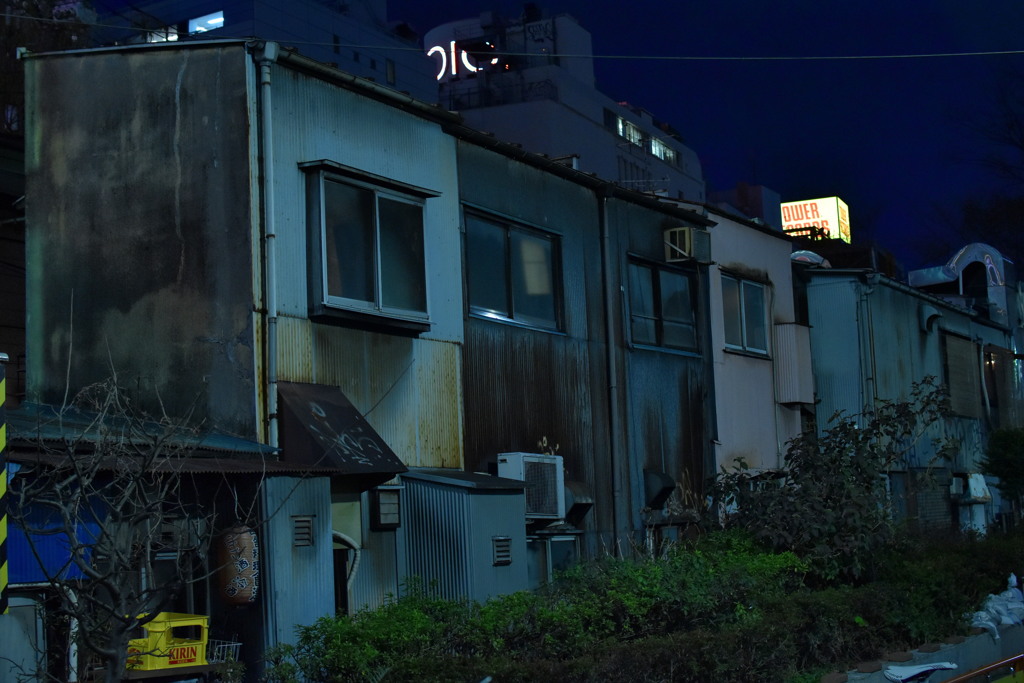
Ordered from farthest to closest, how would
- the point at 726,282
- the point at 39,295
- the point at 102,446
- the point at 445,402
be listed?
the point at 726,282, the point at 445,402, the point at 39,295, the point at 102,446

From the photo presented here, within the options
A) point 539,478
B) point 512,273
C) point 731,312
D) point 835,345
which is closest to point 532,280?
point 512,273

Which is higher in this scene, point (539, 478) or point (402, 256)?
point (402, 256)

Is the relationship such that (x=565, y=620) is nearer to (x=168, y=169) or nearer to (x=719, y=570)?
(x=719, y=570)

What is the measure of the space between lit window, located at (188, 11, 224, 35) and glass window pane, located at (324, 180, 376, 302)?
144ft

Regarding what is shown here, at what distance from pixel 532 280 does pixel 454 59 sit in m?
52.2

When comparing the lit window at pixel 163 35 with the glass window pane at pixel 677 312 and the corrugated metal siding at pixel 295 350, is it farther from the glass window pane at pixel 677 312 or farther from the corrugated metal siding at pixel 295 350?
the glass window pane at pixel 677 312

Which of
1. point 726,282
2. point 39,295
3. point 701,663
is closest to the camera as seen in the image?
point 701,663

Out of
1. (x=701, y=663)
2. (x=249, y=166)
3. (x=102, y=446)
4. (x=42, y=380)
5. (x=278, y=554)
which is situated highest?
(x=249, y=166)

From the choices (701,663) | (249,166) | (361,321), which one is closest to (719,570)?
(701,663)

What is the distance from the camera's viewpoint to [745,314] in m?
21.0

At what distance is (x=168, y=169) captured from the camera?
12344 millimetres

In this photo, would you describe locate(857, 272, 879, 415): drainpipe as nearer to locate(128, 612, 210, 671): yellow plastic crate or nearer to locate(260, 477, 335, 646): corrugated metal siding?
locate(260, 477, 335, 646): corrugated metal siding

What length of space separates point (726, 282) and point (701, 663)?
11.0 m

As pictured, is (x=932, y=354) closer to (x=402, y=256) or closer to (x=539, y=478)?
(x=539, y=478)
